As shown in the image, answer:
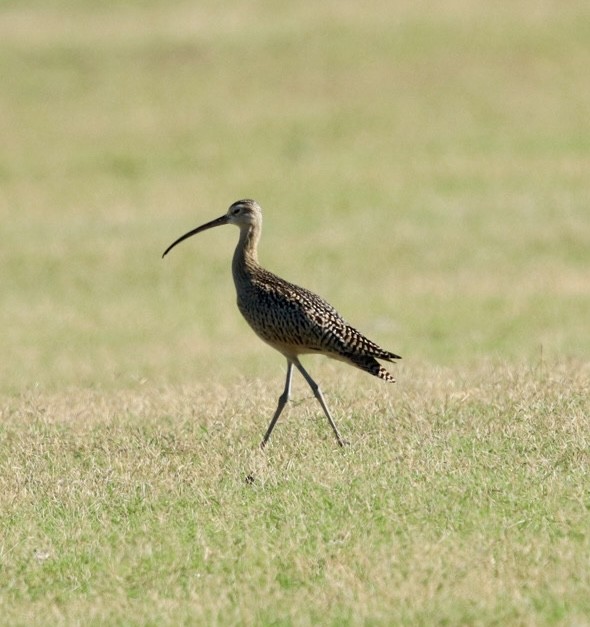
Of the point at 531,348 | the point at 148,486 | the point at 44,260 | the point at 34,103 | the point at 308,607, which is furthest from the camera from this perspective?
the point at 34,103

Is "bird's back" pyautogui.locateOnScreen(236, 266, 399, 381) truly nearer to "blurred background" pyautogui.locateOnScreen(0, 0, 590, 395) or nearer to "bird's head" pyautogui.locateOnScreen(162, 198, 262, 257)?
"bird's head" pyautogui.locateOnScreen(162, 198, 262, 257)

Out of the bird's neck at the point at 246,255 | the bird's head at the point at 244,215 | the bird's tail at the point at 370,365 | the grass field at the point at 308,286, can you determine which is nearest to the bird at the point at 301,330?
the bird's tail at the point at 370,365

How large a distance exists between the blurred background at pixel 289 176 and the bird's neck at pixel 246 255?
270cm

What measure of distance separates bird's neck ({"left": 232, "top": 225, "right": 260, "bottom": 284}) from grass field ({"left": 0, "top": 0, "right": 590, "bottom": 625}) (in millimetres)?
1035

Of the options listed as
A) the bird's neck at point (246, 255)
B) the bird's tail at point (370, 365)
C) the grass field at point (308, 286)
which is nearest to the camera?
the grass field at point (308, 286)

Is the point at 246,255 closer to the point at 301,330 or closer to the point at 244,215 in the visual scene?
the point at 244,215

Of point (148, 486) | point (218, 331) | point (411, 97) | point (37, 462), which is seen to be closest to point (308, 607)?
point (148, 486)

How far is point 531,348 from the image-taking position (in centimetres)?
1630

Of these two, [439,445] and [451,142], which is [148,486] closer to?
[439,445]

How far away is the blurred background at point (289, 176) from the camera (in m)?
18.5

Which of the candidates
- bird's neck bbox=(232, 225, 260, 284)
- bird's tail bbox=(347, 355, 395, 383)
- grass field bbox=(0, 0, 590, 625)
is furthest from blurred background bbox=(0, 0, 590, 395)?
bird's tail bbox=(347, 355, 395, 383)

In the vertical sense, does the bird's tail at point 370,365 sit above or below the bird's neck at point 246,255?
below

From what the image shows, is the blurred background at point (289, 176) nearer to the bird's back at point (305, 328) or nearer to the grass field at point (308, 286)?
the grass field at point (308, 286)

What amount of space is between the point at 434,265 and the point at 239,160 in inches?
323
